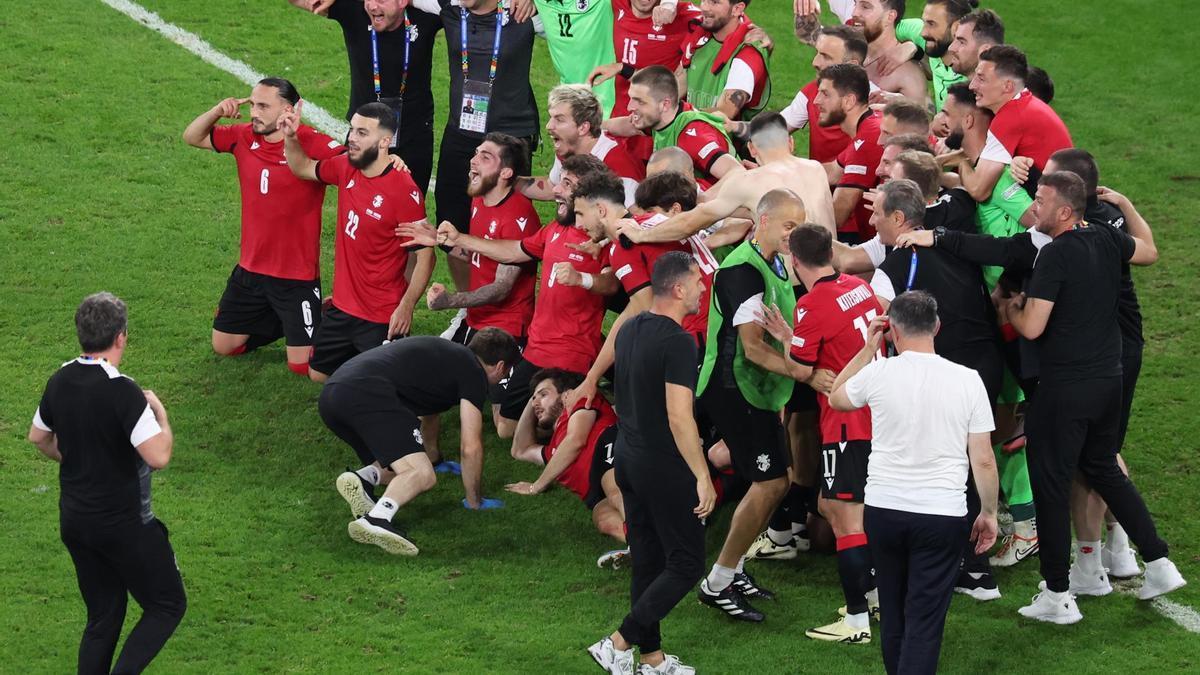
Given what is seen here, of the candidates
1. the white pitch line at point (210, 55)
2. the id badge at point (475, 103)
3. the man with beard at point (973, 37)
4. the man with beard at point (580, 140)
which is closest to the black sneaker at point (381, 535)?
the man with beard at point (580, 140)

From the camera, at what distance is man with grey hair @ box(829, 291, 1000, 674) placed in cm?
675

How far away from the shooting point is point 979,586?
8.43 metres

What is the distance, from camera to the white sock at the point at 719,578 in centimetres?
823

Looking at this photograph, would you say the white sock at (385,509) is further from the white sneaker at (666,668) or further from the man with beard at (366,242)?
the white sneaker at (666,668)

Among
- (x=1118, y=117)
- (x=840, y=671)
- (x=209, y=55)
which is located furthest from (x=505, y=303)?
(x=1118, y=117)

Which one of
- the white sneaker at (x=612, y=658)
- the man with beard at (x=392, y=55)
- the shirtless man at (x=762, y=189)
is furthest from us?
the man with beard at (x=392, y=55)

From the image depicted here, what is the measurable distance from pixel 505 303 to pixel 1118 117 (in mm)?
6970

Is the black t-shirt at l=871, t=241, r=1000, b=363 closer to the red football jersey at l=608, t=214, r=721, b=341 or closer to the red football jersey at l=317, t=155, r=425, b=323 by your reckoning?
the red football jersey at l=608, t=214, r=721, b=341

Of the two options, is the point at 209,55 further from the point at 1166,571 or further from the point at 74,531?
the point at 1166,571

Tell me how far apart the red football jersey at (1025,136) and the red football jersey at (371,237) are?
3570mm

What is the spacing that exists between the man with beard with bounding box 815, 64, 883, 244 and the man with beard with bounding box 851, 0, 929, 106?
110cm

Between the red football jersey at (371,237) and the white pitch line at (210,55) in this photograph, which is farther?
the white pitch line at (210,55)

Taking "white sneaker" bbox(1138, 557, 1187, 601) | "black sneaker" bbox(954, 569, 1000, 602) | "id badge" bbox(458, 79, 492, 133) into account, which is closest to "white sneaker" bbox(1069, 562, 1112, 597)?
"white sneaker" bbox(1138, 557, 1187, 601)

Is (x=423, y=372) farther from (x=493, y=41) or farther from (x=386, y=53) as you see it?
(x=386, y=53)
